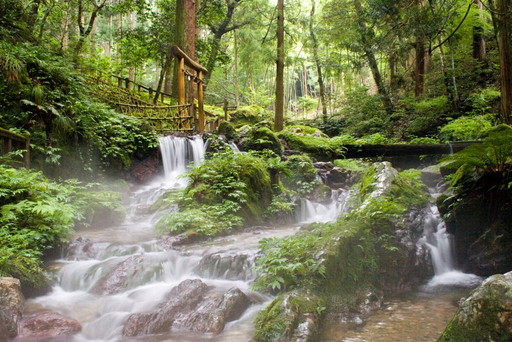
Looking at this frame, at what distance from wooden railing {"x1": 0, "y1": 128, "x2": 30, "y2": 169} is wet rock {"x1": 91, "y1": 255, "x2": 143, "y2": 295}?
11.2ft

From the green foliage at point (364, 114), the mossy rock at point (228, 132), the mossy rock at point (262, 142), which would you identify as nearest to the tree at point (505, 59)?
the mossy rock at point (262, 142)

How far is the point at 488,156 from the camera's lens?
525cm

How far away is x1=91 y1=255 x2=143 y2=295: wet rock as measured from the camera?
195 inches

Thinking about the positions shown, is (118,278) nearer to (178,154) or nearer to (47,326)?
(47,326)

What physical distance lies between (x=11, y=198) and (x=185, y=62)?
10.0 metres

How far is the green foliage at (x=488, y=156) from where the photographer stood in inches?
195

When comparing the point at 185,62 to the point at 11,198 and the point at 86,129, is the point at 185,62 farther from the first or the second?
the point at 11,198

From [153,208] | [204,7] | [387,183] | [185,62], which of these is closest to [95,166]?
[153,208]

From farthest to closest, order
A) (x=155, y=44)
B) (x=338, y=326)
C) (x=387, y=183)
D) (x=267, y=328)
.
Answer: (x=155, y=44)
(x=387, y=183)
(x=338, y=326)
(x=267, y=328)

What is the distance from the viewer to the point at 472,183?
5789mm

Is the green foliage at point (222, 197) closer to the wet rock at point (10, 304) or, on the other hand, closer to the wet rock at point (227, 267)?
the wet rock at point (227, 267)

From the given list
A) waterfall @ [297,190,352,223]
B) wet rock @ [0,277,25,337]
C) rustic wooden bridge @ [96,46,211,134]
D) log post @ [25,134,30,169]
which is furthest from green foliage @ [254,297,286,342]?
rustic wooden bridge @ [96,46,211,134]

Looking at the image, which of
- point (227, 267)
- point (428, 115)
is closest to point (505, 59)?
point (428, 115)

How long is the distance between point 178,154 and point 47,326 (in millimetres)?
8779
